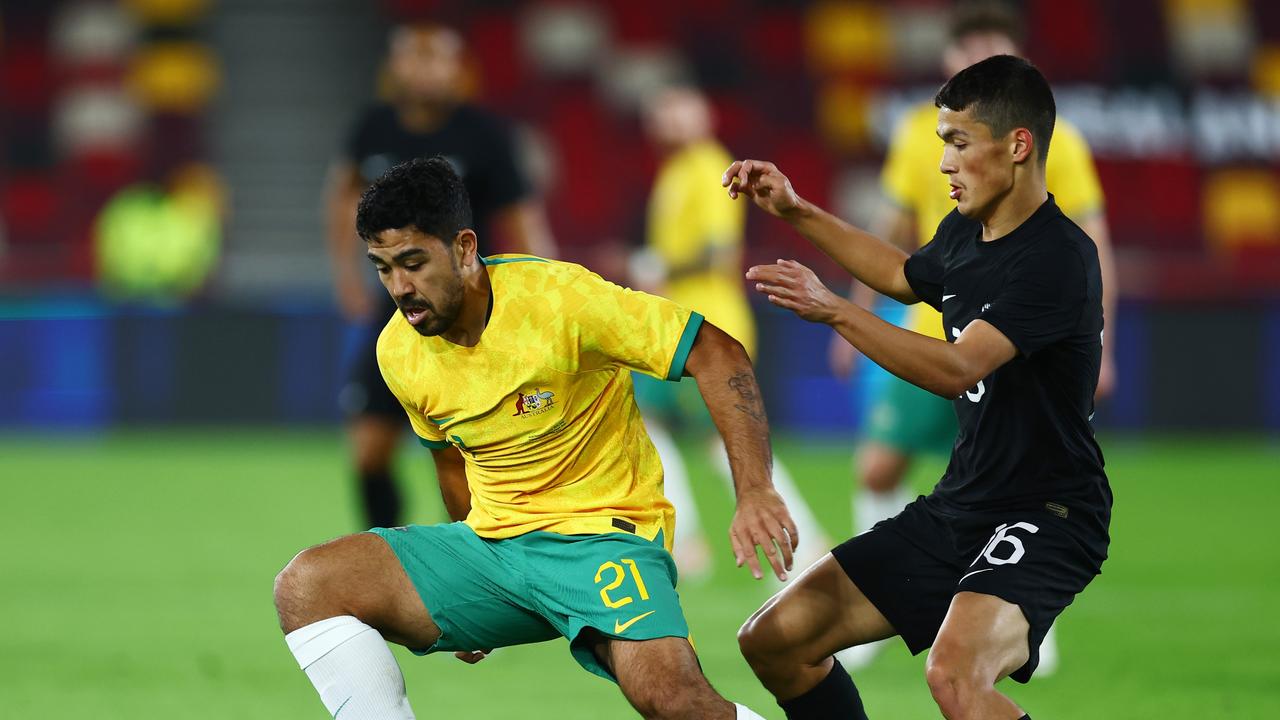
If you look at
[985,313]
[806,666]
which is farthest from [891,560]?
[985,313]

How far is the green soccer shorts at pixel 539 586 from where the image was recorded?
13.0ft

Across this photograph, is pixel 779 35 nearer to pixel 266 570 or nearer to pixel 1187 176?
pixel 1187 176

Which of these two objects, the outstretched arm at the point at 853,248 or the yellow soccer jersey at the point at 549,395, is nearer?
the yellow soccer jersey at the point at 549,395

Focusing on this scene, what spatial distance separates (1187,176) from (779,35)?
16.1ft

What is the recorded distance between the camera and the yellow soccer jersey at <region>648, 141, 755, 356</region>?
8938mm

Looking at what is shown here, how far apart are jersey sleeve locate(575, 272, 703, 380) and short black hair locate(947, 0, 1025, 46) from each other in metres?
2.47

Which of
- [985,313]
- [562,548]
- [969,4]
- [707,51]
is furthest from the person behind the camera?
[707,51]

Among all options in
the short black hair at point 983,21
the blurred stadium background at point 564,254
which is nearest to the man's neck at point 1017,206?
the blurred stadium background at point 564,254

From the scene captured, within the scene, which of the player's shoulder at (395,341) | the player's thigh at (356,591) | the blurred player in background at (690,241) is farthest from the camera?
the blurred player in background at (690,241)

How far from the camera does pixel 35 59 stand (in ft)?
66.9

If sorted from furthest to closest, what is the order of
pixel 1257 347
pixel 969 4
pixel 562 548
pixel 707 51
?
pixel 707 51, pixel 1257 347, pixel 969 4, pixel 562 548

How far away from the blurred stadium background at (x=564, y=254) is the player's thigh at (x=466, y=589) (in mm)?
1213

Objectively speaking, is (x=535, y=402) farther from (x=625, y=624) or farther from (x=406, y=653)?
(x=406, y=653)

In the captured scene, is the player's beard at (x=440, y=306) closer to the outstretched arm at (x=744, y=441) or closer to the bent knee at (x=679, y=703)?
the outstretched arm at (x=744, y=441)
